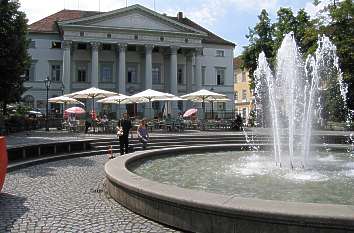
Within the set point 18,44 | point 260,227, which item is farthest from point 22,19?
point 260,227

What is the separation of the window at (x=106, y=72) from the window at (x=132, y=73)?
8.10 feet

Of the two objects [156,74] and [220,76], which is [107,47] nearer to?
[156,74]

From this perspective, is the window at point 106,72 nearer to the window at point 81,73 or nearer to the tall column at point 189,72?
the window at point 81,73

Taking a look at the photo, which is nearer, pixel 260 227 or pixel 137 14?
pixel 260 227

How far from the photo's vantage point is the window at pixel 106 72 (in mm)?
63438

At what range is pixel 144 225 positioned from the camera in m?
7.23

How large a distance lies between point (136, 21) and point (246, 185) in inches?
2104

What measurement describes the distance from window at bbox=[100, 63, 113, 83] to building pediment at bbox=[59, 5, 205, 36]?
671cm

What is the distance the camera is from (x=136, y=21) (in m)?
60.9

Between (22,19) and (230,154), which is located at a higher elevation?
(22,19)

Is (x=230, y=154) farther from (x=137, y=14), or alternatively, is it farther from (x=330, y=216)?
(x=137, y=14)

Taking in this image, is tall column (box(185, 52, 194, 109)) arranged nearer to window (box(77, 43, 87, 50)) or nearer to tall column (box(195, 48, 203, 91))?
tall column (box(195, 48, 203, 91))

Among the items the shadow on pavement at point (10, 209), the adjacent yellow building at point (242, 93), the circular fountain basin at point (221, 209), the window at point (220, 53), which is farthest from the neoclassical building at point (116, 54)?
the circular fountain basin at point (221, 209)

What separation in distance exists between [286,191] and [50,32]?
58.7m
